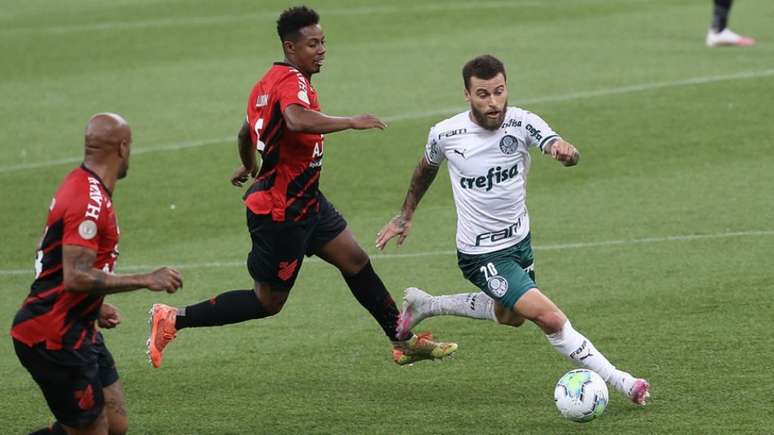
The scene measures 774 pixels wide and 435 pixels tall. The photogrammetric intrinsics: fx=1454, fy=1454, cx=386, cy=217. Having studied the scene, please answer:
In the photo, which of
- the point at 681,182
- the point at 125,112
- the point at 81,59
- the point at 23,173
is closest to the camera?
the point at 681,182

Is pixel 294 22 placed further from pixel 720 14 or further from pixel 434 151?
pixel 720 14

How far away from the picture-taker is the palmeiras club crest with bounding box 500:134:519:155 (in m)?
8.50

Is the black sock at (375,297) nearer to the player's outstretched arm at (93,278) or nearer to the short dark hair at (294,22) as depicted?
the short dark hair at (294,22)

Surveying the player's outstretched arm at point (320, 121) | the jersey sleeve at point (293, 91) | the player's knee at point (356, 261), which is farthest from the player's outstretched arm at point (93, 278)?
the player's knee at point (356, 261)

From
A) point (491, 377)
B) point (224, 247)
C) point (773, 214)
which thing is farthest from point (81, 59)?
point (491, 377)

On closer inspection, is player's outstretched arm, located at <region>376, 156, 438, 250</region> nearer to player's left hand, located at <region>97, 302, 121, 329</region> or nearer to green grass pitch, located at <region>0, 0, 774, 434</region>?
green grass pitch, located at <region>0, 0, 774, 434</region>

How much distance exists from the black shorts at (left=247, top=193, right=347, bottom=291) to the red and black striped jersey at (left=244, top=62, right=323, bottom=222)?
6 centimetres

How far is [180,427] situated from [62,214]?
2.21m

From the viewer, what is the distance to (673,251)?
11.9 m

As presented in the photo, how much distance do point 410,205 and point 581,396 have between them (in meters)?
1.81

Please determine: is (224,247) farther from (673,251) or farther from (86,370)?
(86,370)

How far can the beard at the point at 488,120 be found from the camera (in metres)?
8.45

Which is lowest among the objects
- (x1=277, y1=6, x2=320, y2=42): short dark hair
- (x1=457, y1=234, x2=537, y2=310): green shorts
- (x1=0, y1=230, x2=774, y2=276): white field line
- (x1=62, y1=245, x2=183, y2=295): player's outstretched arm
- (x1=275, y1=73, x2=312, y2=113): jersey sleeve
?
(x1=0, y1=230, x2=774, y2=276): white field line

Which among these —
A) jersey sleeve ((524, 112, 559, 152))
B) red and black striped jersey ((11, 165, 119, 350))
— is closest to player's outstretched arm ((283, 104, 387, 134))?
jersey sleeve ((524, 112, 559, 152))
